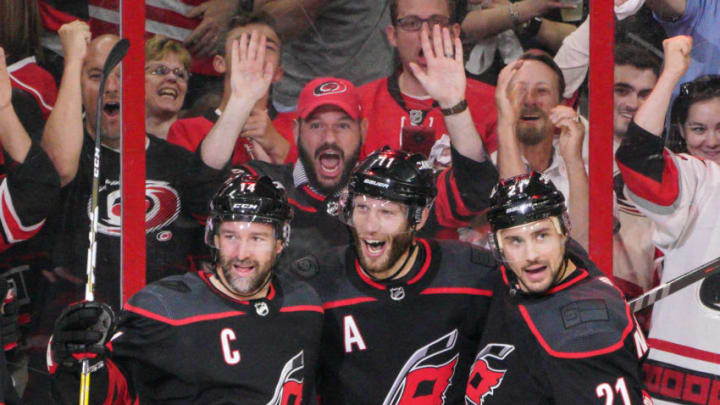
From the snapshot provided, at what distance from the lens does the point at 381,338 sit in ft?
9.34

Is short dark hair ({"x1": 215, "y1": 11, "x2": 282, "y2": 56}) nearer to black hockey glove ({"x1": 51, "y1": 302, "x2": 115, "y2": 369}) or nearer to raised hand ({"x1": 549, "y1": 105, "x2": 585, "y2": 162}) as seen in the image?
raised hand ({"x1": 549, "y1": 105, "x2": 585, "y2": 162})

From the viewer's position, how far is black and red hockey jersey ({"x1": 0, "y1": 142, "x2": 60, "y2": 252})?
140 inches

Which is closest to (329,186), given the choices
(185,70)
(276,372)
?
(185,70)

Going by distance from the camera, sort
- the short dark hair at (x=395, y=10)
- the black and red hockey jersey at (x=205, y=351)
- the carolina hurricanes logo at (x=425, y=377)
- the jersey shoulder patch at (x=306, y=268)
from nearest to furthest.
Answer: the black and red hockey jersey at (x=205, y=351)
the carolina hurricanes logo at (x=425, y=377)
the jersey shoulder patch at (x=306, y=268)
the short dark hair at (x=395, y=10)

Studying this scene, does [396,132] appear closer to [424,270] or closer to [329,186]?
[329,186]

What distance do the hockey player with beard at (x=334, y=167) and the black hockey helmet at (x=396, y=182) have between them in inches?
29.4

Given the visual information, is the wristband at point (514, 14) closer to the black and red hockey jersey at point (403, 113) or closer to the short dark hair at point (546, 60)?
the short dark hair at point (546, 60)

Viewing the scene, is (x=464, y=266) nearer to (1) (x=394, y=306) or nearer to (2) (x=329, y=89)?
(1) (x=394, y=306)

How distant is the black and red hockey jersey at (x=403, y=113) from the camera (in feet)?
12.1

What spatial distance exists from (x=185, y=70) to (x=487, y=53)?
50.3 inches

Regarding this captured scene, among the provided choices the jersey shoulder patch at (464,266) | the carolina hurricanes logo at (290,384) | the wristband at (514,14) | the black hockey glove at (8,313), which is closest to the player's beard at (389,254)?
the jersey shoulder patch at (464,266)

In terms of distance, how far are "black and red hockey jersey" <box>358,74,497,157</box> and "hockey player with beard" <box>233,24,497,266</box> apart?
48 mm

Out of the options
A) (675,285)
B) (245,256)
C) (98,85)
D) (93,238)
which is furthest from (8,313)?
(675,285)

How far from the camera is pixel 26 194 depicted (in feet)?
11.8
